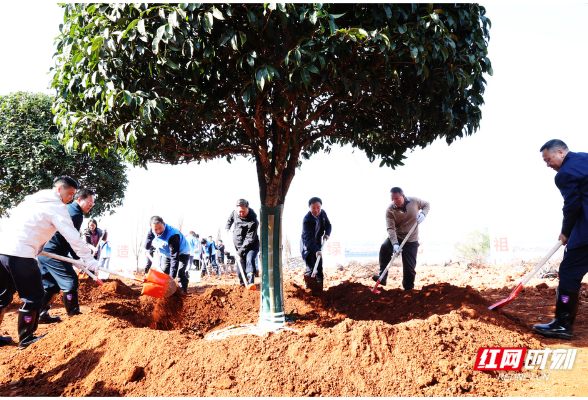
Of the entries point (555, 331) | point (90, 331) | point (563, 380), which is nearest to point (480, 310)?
point (555, 331)

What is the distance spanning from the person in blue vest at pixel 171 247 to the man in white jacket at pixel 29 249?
7.15 feet

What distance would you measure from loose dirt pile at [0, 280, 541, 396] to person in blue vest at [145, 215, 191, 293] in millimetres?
2373

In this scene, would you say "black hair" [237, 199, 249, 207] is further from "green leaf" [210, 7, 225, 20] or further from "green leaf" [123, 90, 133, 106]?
"green leaf" [210, 7, 225, 20]

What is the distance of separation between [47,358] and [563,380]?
14.1ft

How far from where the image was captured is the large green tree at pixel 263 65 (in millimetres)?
2641

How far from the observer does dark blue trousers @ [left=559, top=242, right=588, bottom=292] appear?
341 cm

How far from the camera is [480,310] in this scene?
3.54 metres

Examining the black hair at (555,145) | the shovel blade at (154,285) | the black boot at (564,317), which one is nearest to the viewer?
the black boot at (564,317)

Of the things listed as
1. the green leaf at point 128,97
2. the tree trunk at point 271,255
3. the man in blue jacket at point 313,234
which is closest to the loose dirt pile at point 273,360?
the tree trunk at point 271,255

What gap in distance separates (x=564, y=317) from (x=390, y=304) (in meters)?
1.98

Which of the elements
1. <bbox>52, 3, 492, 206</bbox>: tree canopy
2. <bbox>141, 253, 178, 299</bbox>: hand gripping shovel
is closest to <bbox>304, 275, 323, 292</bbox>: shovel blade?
<bbox>52, 3, 492, 206</bbox>: tree canopy

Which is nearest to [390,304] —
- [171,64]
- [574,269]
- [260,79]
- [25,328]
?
[574,269]

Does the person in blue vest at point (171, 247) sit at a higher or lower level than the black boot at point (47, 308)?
higher

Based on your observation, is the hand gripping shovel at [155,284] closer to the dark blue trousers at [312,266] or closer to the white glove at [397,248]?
the dark blue trousers at [312,266]
